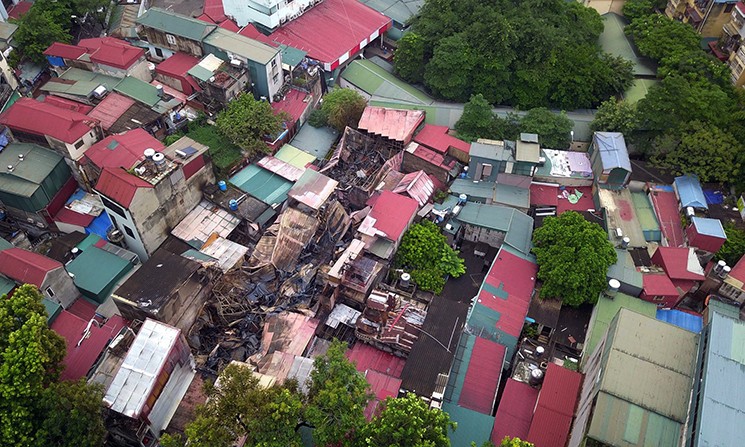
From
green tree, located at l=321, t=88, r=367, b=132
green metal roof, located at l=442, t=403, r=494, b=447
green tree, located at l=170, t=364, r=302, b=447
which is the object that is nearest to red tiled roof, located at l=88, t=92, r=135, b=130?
green tree, located at l=321, t=88, r=367, b=132

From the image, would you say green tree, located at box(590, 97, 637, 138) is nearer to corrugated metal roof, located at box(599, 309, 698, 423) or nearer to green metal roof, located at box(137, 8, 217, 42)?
corrugated metal roof, located at box(599, 309, 698, 423)

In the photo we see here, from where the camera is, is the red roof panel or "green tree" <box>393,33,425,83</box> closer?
the red roof panel

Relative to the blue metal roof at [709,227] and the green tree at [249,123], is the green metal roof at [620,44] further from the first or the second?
the green tree at [249,123]

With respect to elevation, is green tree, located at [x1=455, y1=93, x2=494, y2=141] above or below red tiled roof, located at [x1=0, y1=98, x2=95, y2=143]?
above

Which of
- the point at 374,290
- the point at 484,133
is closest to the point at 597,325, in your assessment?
the point at 374,290

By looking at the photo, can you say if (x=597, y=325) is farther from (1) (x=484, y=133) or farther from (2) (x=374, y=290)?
(1) (x=484, y=133)

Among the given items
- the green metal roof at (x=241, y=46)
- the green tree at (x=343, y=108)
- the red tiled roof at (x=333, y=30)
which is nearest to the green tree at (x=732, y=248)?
the green tree at (x=343, y=108)
